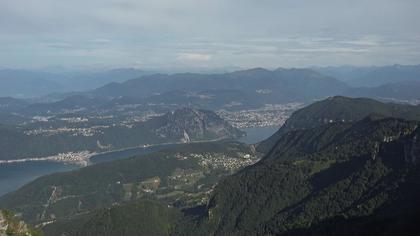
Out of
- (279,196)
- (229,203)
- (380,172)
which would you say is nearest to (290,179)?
(279,196)

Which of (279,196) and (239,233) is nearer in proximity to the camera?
(239,233)

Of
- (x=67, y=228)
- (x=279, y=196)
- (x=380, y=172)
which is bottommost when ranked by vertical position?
(x=67, y=228)

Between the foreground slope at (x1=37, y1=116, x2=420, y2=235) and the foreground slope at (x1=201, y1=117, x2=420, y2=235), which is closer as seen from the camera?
the foreground slope at (x1=201, y1=117, x2=420, y2=235)

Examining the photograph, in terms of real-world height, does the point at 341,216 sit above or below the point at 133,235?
above

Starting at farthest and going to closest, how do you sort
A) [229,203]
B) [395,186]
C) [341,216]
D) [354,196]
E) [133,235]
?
[229,203] < [133,235] < [354,196] < [395,186] < [341,216]

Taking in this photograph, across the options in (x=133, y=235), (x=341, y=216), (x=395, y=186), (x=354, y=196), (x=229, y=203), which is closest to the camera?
(x=341, y=216)

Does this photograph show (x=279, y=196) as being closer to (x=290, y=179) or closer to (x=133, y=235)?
(x=290, y=179)

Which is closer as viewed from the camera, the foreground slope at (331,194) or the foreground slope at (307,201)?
the foreground slope at (331,194)

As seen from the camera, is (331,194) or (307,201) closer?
(331,194)

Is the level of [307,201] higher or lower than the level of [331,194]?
lower
